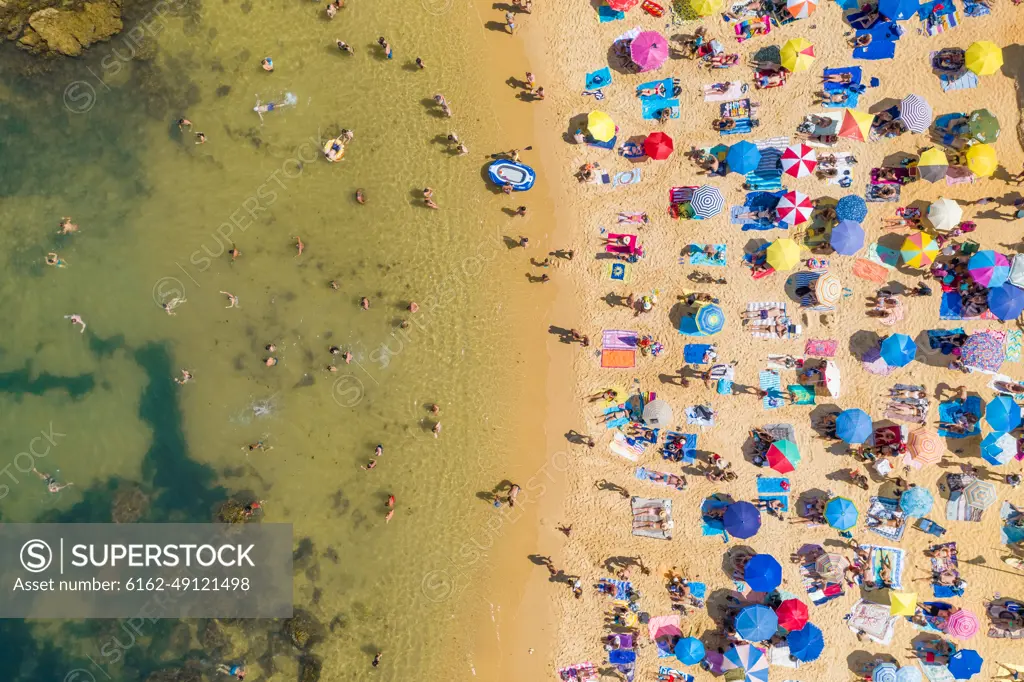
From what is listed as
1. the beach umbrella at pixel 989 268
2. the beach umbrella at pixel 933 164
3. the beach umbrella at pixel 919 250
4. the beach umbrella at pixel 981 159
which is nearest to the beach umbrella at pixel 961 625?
the beach umbrella at pixel 989 268

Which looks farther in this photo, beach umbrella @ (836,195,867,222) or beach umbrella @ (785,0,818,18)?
beach umbrella @ (785,0,818,18)

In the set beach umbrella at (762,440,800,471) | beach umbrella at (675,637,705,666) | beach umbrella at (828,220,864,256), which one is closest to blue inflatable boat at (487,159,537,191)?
beach umbrella at (828,220,864,256)

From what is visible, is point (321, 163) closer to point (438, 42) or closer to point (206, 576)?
point (438, 42)

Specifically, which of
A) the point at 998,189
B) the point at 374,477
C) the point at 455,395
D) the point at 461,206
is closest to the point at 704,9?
the point at 461,206

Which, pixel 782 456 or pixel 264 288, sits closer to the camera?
pixel 782 456

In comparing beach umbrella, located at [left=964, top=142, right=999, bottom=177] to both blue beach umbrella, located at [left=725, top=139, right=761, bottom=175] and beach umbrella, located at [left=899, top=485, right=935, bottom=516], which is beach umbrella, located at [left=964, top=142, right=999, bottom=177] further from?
beach umbrella, located at [left=899, top=485, right=935, bottom=516]

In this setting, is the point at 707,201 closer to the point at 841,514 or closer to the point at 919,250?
the point at 919,250

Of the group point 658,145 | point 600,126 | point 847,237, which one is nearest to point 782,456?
point 847,237
